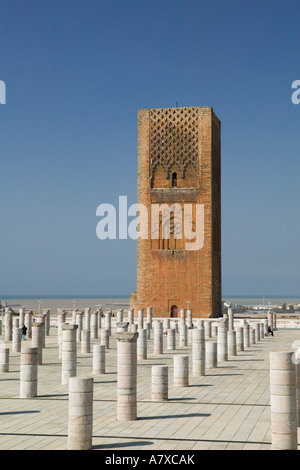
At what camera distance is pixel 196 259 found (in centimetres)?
4253

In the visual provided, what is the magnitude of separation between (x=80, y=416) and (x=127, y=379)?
7.44 ft

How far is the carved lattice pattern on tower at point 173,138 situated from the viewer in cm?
4322

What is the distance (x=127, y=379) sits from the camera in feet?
36.5

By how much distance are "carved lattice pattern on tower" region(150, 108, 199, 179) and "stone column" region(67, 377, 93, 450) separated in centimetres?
3459

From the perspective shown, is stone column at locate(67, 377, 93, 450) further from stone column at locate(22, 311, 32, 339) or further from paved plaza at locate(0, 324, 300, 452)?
stone column at locate(22, 311, 32, 339)

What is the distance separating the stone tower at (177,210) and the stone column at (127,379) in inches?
1228

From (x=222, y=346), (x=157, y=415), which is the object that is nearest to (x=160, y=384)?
(x=157, y=415)

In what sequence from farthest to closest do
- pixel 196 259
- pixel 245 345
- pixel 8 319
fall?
pixel 196 259 → pixel 8 319 → pixel 245 345

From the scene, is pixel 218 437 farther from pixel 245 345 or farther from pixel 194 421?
pixel 245 345

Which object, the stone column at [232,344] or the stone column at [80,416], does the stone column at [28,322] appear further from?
the stone column at [80,416]

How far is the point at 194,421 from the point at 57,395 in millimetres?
3918

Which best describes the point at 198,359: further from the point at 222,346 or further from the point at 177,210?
the point at 177,210
